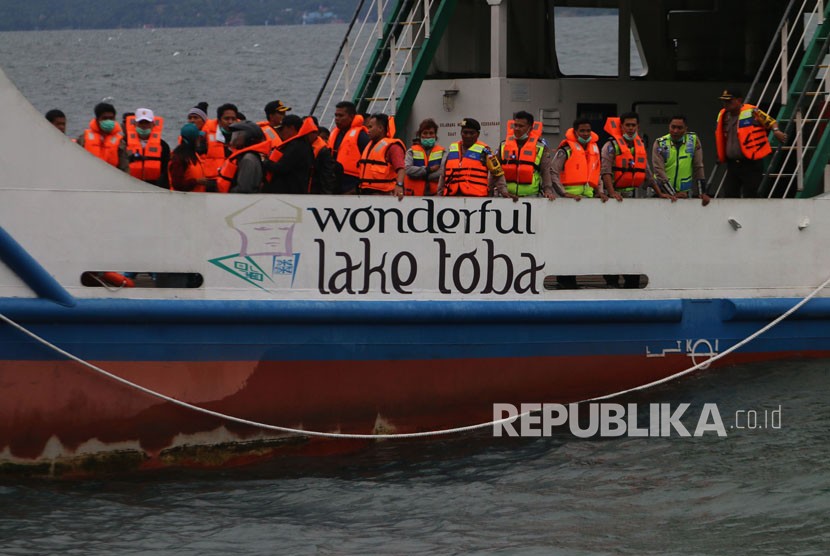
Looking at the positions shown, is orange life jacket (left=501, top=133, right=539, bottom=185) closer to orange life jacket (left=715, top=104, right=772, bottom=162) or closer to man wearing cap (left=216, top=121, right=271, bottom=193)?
orange life jacket (left=715, top=104, right=772, bottom=162)

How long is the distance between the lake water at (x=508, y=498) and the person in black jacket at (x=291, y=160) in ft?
6.00

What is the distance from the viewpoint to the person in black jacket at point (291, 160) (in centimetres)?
898

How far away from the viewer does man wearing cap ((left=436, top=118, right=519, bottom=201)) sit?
9492 mm

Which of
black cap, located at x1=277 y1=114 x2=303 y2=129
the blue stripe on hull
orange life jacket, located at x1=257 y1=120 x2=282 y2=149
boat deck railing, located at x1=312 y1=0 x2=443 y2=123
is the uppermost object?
boat deck railing, located at x1=312 y1=0 x2=443 y2=123

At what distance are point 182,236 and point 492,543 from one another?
2727mm

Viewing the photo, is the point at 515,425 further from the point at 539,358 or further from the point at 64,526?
the point at 64,526

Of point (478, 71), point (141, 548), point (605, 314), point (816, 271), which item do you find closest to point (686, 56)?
point (478, 71)

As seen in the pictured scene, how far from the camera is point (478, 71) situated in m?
12.5

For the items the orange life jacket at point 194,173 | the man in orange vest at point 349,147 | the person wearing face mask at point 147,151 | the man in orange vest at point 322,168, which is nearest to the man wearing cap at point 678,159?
the man in orange vest at point 349,147

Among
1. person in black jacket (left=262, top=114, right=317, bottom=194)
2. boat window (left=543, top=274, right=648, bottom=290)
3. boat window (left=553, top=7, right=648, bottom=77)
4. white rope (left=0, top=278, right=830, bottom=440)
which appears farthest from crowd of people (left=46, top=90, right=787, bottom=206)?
boat window (left=553, top=7, right=648, bottom=77)

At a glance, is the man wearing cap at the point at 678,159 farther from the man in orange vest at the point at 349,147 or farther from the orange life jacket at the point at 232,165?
the orange life jacket at the point at 232,165

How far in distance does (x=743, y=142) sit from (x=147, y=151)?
14.4ft

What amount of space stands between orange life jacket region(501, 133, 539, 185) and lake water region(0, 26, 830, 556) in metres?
1.80

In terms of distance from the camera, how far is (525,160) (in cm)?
971
